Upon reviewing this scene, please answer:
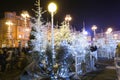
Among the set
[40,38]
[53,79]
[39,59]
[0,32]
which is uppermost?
[0,32]

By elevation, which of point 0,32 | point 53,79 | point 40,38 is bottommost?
point 53,79

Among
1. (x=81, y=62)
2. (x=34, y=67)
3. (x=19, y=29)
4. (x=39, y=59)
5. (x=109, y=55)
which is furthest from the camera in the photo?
(x=19, y=29)

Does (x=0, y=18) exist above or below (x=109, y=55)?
above

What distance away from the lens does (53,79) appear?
34.6 ft

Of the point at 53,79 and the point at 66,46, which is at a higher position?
the point at 66,46

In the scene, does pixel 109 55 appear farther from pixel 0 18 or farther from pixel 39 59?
pixel 0 18

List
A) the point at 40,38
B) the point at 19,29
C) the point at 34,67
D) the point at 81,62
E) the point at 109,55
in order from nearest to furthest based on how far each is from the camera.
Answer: the point at 34,67, the point at 81,62, the point at 40,38, the point at 109,55, the point at 19,29

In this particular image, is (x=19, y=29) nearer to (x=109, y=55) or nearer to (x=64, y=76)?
(x=109, y=55)

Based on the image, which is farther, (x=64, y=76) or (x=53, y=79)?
(x=64, y=76)

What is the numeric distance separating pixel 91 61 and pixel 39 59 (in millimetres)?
4733

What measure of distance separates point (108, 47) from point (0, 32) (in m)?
28.0

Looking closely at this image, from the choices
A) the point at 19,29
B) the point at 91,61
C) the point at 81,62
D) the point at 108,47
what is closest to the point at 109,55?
the point at 108,47

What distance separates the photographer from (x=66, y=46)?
1169cm

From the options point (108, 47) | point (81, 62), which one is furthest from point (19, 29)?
point (81, 62)
